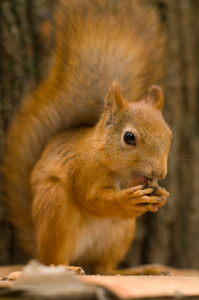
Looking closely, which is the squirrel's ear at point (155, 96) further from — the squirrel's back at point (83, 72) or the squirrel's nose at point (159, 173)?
the squirrel's nose at point (159, 173)

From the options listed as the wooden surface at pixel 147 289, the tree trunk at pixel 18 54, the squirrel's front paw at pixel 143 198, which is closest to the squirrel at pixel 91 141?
the squirrel's front paw at pixel 143 198

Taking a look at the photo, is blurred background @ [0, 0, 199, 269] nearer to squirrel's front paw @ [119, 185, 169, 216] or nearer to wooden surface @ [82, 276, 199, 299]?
squirrel's front paw @ [119, 185, 169, 216]

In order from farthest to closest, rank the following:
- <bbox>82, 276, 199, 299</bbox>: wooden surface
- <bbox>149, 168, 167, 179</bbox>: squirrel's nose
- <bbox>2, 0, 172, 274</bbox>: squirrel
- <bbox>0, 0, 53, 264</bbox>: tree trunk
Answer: <bbox>0, 0, 53, 264</bbox>: tree trunk
<bbox>2, 0, 172, 274</bbox>: squirrel
<bbox>149, 168, 167, 179</bbox>: squirrel's nose
<bbox>82, 276, 199, 299</bbox>: wooden surface

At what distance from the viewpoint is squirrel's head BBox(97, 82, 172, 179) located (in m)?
1.17

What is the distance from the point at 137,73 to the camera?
157 centimetres

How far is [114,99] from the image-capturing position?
1.33 m

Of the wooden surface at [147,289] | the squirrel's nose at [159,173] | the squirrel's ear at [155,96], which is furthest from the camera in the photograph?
the squirrel's ear at [155,96]

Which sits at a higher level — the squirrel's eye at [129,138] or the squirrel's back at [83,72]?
the squirrel's back at [83,72]

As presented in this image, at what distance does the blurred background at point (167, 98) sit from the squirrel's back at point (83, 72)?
18 cm

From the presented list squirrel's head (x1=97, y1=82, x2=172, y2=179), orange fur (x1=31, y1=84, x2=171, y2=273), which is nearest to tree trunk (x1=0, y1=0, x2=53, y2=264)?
orange fur (x1=31, y1=84, x2=171, y2=273)

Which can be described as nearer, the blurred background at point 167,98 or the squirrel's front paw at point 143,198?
the squirrel's front paw at point 143,198

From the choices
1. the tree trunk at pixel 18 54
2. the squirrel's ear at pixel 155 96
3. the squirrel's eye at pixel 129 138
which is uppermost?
the tree trunk at pixel 18 54

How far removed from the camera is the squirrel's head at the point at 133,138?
117cm

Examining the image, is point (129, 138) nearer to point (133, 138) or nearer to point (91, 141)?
point (133, 138)
